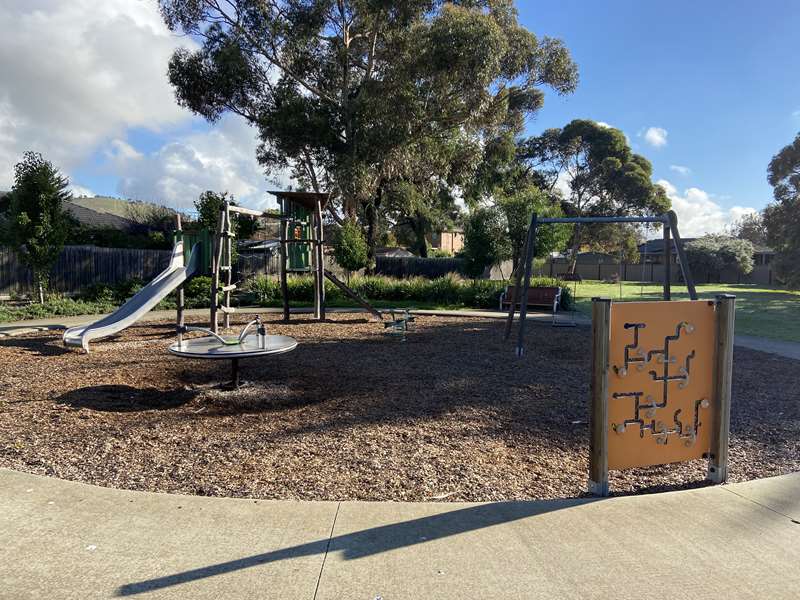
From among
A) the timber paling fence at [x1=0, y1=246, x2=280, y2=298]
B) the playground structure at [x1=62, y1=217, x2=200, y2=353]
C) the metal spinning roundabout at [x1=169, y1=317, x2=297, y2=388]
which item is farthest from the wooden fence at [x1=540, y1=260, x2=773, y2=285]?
the metal spinning roundabout at [x1=169, y1=317, x2=297, y2=388]

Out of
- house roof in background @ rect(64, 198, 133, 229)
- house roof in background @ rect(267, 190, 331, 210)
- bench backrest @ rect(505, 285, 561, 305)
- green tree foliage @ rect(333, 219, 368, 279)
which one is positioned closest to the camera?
house roof in background @ rect(267, 190, 331, 210)

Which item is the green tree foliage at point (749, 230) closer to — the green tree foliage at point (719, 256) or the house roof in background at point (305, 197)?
the green tree foliage at point (719, 256)

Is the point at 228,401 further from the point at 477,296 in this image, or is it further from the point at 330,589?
the point at 477,296

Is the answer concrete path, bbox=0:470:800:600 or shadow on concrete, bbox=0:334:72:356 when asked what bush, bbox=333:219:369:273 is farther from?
concrete path, bbox=0:470:800:600

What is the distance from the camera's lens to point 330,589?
8.76 feet

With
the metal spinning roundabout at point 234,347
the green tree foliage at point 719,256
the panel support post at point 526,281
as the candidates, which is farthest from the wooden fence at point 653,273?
the metal spinning roundabout at point 234,347

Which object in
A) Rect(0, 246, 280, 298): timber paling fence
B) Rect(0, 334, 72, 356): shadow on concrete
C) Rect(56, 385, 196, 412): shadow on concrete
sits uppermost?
Rect(0, 246, 280, 298): timber paling fence

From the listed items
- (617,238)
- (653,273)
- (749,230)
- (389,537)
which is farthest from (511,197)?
(749,230)

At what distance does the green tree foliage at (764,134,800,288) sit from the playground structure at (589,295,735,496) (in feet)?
99.8

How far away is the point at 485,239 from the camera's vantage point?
2583 cm

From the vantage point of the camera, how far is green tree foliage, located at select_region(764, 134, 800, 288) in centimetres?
2920

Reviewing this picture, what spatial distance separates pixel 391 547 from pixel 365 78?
2569 cm

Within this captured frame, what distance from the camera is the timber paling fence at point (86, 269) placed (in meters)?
20.3

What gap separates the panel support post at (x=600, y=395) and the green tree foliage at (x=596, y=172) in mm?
51962
